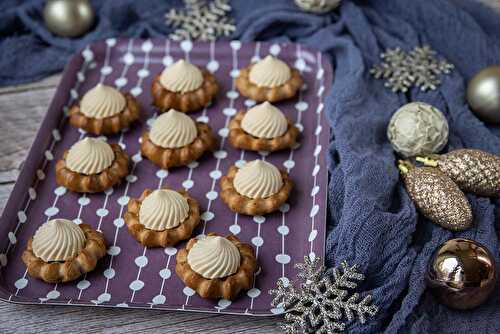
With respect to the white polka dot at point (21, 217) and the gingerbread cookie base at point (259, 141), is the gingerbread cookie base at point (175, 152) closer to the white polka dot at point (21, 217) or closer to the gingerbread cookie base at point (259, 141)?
the gingerbread cookie base at point (259, 141)

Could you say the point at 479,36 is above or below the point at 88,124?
above

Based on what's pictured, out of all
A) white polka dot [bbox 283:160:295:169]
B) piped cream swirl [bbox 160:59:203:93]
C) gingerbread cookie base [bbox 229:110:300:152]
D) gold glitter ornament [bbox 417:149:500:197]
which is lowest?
white polka dot [bbox 283:160:295:169]

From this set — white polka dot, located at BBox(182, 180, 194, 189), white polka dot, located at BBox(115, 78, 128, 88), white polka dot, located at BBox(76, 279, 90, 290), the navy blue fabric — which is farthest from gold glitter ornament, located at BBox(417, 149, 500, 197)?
white polka dot, located at BBox(115, 78, 128, 88)

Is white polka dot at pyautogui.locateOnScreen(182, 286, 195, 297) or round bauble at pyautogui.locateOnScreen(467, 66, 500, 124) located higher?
round bauble at pyautogui.locateOnScreen(467, 66, 500, 124)

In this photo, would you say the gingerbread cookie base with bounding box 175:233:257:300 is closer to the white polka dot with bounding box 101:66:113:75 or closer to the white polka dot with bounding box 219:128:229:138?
the white polka dot with bounding box 219:128:229:138

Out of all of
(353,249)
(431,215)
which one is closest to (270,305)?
(353,249)

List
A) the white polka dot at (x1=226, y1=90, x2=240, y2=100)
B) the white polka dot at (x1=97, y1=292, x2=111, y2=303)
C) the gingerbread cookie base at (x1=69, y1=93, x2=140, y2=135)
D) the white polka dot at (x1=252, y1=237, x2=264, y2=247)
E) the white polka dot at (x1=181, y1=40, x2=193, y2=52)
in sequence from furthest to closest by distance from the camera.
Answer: the white polka dot at (x1=181, y1=40, x2=193, y2=52), the white polka dot at (x1=226, y1=90, x2=240, y2=100), the gingerbread cookie base at (x1=69, y1=93, x2=140, y2=135), the white polka dot at (x1=252, y1=237, x2=264, y2=247), the white polka dot at (x1=97, y1=292, x2=111, y2=303)

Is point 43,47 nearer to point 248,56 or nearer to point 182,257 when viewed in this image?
point 248,56

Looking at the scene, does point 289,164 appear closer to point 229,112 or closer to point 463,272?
point 229,112
